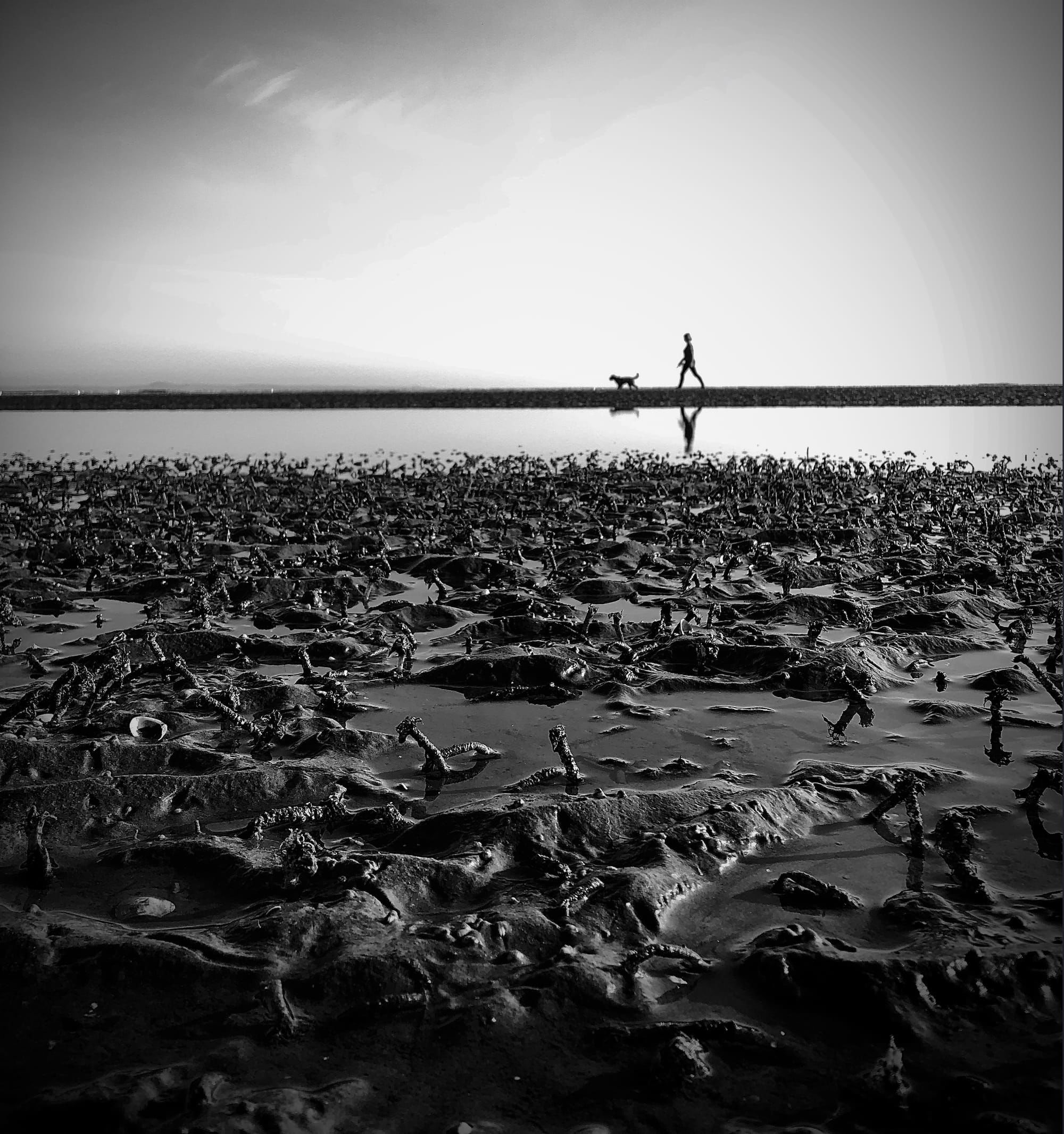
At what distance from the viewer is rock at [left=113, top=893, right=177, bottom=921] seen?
4.26 meters

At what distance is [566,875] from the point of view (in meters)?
4.48

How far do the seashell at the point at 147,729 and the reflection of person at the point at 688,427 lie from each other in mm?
21345

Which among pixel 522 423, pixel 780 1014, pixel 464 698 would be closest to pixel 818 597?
pixel 464 698

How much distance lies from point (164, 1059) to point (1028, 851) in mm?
4356

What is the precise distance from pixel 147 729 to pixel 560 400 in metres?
48.0

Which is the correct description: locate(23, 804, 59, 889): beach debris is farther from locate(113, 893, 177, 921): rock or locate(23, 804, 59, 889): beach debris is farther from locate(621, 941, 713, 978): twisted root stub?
locate(621, 941, 713, 978): twisted root stub

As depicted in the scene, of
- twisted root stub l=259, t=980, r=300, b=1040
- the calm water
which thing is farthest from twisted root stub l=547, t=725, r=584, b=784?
the calm water

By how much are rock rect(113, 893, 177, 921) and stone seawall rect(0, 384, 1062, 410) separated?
44.5 m

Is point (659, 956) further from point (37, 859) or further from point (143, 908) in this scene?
point (37, 859)

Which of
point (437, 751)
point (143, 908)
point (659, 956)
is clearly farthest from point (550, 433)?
point (659, 956)

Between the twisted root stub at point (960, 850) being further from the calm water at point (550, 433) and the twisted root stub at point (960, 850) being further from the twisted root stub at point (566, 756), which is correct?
the calm water at point (550, 433)

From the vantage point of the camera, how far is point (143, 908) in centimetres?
430

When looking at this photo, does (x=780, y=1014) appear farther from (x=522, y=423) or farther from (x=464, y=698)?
(x=522, y=423)

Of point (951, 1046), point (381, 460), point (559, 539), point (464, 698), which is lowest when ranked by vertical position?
point (951, 1046)
